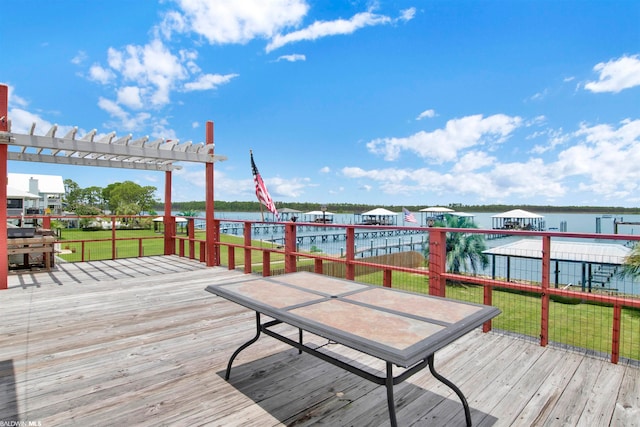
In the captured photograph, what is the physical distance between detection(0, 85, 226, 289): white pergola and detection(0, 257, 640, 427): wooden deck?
2.91 meters

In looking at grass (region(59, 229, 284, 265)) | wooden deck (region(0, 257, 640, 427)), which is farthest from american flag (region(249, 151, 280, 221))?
wooden deck (region(0, 257, 640, 427))

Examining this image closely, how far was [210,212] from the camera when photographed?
22.5 feet

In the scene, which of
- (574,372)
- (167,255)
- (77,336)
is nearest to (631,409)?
(574,372)

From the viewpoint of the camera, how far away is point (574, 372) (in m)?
2.26

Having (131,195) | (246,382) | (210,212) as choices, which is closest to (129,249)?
(210,212)

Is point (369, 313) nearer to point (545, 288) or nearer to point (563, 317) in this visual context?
point (545, 288)

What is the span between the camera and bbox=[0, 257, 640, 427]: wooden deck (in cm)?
176

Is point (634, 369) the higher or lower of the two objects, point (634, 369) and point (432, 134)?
the lower

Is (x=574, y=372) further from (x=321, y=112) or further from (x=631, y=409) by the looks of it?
(x=321, y=112)

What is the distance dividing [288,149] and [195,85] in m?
19.5

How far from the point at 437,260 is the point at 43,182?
52.2 meters

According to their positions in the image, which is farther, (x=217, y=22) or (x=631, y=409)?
(x=217, y=22)

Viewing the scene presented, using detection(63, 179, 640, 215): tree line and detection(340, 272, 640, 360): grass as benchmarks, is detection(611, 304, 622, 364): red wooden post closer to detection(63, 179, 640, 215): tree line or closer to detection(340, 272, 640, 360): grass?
detection(340, 272, 640, 360): grass

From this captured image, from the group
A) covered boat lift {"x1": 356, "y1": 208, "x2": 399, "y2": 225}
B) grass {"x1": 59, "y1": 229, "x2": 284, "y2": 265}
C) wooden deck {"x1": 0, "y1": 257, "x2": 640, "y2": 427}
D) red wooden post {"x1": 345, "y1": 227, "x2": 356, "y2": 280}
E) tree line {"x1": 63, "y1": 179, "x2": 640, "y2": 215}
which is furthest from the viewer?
tree line {"x1": 63, "y1": 179, "x2": 640, "y2": 215}
